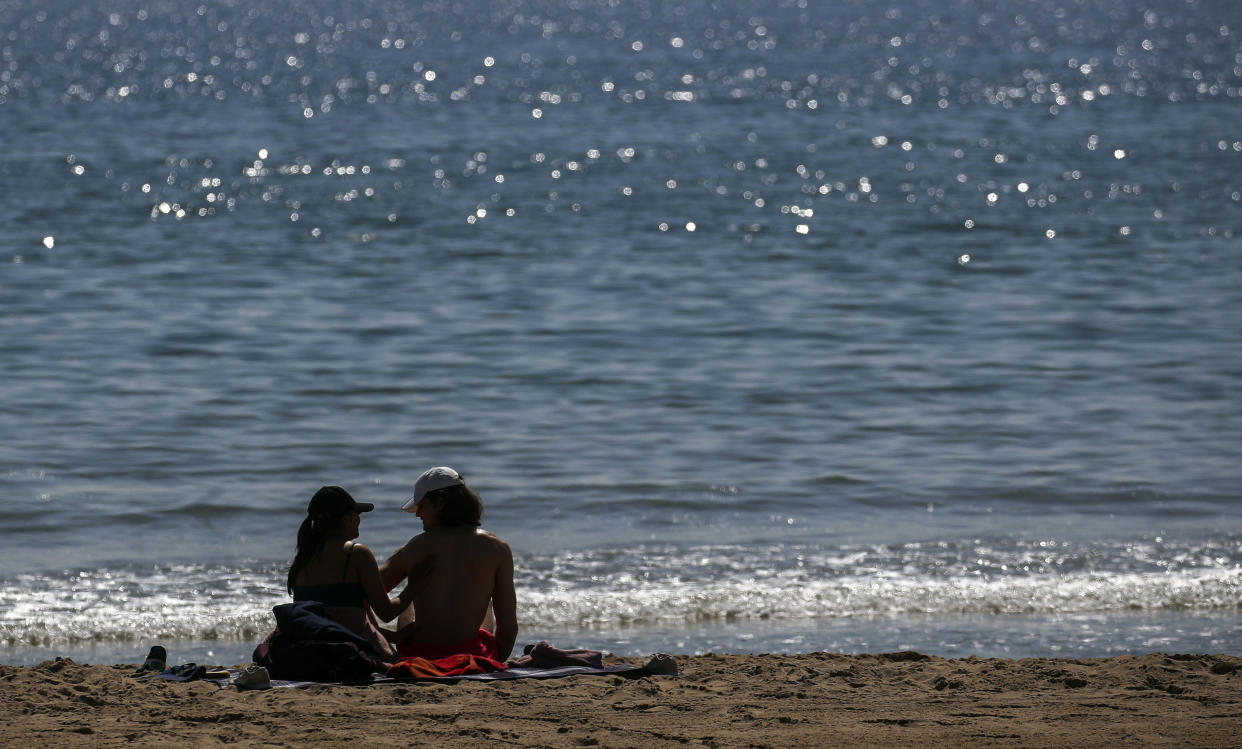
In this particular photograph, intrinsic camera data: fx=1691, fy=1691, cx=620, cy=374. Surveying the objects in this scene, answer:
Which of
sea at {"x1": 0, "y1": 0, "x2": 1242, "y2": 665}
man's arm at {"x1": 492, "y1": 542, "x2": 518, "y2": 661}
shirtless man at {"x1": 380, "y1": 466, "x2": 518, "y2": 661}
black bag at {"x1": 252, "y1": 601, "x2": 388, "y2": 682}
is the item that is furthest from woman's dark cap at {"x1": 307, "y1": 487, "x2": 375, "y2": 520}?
sea at {"x1": 0, "y1": 0, "x2": 1242, "y2": 665}

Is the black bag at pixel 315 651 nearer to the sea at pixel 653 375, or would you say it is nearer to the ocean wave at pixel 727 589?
the sea at pixel 653 375

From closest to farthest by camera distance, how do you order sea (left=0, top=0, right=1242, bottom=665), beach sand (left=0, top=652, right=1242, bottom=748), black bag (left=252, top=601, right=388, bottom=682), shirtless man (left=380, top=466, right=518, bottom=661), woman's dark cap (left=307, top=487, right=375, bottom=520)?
beach sand (left=0, top=652, right=1242, bottom=748), black bag (left=252, top=601, right=388, bottom=682), woman's dark cap (left=307, top=487, right=375, bottom=520), shirtless man (left=380, top=466, right=518, bottom=661), sea (left=0, top=0, right=1242, bottom=665)

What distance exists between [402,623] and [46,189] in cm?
2247

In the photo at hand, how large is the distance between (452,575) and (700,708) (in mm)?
1283

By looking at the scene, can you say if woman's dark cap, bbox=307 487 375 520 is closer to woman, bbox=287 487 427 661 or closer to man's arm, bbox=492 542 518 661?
woman, bbox=287 487 427 661

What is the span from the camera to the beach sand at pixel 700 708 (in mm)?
6062

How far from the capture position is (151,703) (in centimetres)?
657

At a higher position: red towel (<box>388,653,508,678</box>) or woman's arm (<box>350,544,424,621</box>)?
woman's arm (<box>350,544,424,621</box>)

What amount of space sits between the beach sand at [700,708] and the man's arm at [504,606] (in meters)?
0.46

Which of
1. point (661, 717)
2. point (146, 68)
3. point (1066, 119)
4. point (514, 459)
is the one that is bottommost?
point (661, 717)

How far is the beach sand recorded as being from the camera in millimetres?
6062

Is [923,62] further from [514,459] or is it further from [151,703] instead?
[151,703]

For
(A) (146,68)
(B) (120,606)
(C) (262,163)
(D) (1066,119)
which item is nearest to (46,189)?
(C) (262,163)

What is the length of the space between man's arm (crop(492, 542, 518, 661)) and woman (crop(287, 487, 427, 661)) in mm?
486
